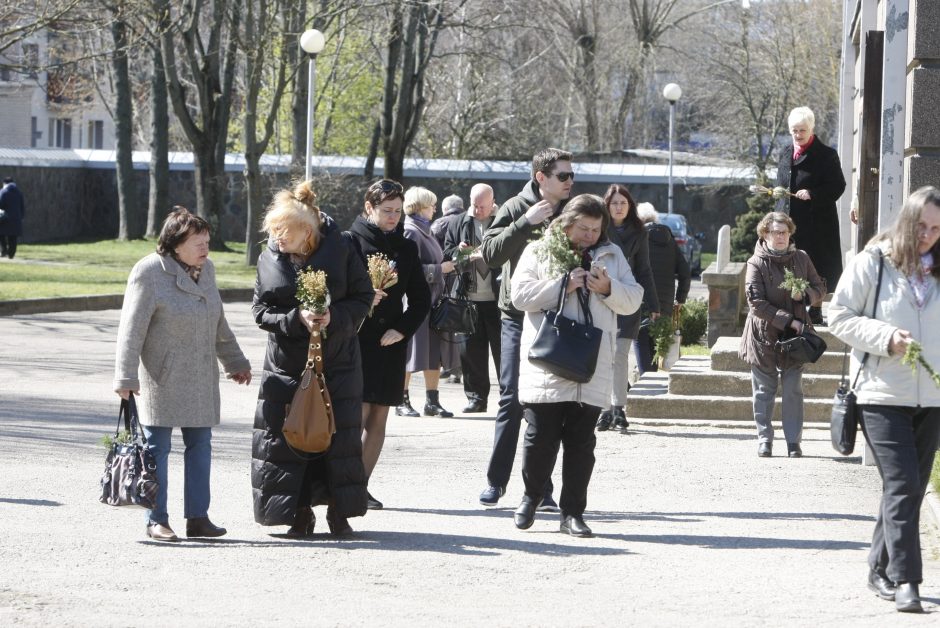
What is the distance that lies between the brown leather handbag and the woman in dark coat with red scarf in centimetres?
635

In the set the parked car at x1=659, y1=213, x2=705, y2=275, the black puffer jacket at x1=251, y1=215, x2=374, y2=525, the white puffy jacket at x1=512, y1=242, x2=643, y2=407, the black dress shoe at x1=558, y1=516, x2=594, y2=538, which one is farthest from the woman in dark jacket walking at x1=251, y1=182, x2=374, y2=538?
the parked car at x1=659, y1=213, x2=705, y2=275

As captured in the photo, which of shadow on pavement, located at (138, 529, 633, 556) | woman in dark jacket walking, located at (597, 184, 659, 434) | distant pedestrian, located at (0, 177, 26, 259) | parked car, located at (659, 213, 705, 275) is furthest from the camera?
parked car, located at (659, 213, 705, 275)

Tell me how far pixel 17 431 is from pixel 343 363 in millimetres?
4264

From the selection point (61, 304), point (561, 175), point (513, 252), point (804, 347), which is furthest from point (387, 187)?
point (61, 304)

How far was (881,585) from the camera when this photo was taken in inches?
247

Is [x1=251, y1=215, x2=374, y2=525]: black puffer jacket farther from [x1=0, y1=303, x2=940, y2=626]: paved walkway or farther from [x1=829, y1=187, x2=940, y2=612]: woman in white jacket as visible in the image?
[x1=829, y1=187, x2=940, y2=612]: woman in white jacket

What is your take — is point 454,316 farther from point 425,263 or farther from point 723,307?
A: point 723,307

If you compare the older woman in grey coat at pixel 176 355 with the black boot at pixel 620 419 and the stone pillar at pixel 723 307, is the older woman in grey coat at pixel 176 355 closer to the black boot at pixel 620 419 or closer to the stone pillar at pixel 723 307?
the black boot at pixel 620 419

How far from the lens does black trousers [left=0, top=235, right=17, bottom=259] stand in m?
31.7

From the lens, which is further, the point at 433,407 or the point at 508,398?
the point at 433,407

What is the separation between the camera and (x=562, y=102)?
58.2 m

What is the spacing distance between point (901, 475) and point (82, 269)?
24205mm

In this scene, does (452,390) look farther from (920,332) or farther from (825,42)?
(825,42)

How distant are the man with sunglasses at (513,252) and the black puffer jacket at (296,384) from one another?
0.94 m
